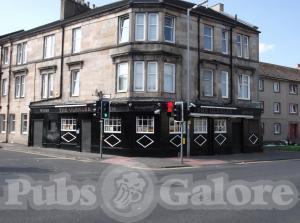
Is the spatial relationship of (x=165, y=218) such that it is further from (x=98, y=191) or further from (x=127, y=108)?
(x=127, y=108)

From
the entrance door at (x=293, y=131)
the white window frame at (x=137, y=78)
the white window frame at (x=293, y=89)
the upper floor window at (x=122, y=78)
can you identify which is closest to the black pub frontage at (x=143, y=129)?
the white window frame at (x=137, y=78)

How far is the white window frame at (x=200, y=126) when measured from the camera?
26.5m

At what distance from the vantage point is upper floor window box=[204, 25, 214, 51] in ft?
92.1

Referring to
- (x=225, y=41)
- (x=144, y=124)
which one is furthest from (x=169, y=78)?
(x=225, y=41)

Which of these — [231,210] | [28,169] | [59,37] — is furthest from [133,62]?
[231,210]

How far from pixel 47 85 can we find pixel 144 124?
10.9 meters

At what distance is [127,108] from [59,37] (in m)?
10.2

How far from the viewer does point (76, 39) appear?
96.0 ft

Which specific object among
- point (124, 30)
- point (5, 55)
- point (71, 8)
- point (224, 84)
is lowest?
point (224, 84)

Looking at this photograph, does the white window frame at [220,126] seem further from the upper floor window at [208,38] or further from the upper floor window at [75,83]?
the upper floor window at [75,83]

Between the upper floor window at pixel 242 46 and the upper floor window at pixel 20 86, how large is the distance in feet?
61.4

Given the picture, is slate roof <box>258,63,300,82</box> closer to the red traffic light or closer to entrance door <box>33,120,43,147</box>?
entrance door <box>33,120,43,147</box>

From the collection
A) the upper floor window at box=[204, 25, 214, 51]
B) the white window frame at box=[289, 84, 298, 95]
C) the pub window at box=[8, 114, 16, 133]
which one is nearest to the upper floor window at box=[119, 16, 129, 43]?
the upper floor window at box=[204, 25, 214, 51]

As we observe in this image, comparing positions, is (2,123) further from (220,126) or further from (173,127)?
(220,126)
